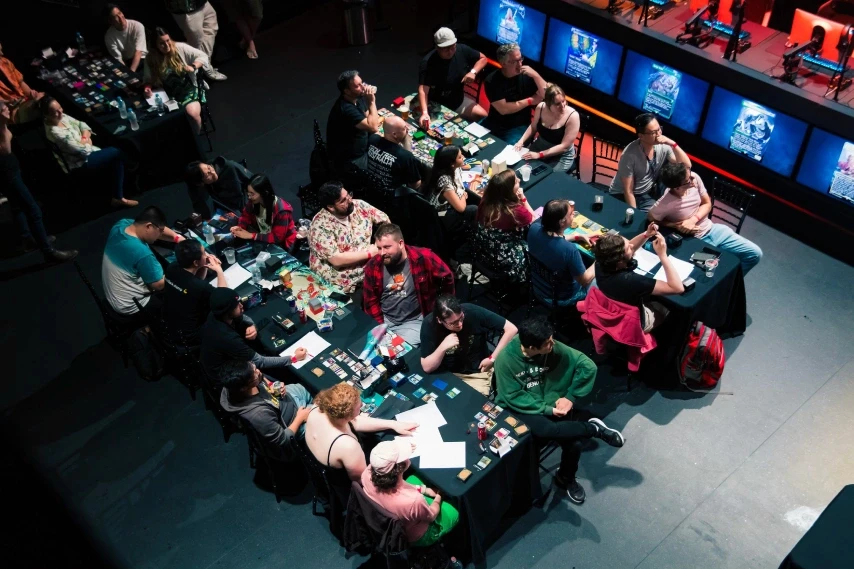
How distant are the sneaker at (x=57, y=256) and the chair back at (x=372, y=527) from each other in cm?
488

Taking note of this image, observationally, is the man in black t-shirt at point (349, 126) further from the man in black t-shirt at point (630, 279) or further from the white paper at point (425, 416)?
the white paper at point (425, 416)

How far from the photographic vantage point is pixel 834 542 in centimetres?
436

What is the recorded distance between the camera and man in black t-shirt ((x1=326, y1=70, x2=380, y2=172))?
302 inches

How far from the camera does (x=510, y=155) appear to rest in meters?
7.68

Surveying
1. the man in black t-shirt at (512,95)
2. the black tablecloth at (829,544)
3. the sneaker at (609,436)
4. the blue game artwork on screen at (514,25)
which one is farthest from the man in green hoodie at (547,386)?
Result: the blue game artwork on screen at (514,25)

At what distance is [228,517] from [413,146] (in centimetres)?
401

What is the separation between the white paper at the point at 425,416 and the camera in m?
5.30

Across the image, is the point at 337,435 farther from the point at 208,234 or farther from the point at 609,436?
the point at 208,234

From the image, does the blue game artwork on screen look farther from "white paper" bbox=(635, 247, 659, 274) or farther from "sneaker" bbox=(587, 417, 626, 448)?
"sneaker" bbox=(587, 417, 626, 448)

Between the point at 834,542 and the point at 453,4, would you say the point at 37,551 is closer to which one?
the point at 834,542

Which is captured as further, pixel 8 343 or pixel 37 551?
pixel 8 343

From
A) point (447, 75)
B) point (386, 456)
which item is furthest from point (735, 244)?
point (386, 456)

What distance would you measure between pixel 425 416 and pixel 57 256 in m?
4.95

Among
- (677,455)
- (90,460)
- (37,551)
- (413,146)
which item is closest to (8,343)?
(90,460)
